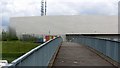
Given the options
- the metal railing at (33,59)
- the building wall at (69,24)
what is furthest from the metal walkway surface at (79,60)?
the building wall at (69,24)

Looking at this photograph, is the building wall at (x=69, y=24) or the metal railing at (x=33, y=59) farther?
the building wall at (x=69, y=24)

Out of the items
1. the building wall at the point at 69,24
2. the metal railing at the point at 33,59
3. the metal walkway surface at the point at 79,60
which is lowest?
the metal walkway surface at the point at 79,60

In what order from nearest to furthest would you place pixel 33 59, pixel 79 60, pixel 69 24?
pixel 33 59
pixel 79 60
pixel 69 24

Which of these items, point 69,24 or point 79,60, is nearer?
point 79,60

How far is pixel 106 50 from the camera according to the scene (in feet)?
54.5

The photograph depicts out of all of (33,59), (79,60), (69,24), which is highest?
(69,24)

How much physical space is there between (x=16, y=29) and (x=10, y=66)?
295 feet

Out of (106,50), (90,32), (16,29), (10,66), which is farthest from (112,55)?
(16,29)

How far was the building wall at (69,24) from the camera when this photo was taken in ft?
287

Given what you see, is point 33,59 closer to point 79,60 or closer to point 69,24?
point 79,60

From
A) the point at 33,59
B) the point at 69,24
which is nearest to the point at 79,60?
the point at 33,59

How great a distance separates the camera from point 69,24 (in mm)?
89062

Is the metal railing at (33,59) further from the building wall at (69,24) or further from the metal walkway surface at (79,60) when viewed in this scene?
the building wall at (69,24)

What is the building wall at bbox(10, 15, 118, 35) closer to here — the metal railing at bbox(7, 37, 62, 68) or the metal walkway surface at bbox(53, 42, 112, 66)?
the metal walkway surface at bbox(53, 42, 112, 66)
